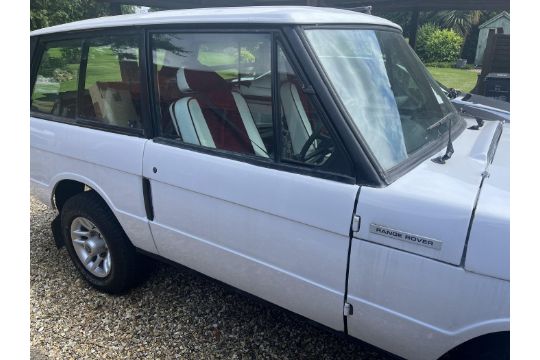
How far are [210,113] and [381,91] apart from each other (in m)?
0.99

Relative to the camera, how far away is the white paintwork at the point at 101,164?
8.56ft

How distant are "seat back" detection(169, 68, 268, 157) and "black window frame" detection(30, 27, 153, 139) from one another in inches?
7.7

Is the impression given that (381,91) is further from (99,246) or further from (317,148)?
(99,246)

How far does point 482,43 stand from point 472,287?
965 inches

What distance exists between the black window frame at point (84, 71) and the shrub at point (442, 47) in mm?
22357

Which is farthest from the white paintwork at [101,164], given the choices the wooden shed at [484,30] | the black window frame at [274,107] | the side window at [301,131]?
the wooden shed at [484,30]

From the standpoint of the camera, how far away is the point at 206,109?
2.49m

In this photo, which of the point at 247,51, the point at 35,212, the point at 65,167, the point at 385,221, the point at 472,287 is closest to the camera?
the point at 472,287

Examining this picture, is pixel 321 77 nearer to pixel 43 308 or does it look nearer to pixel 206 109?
pixel 206 109

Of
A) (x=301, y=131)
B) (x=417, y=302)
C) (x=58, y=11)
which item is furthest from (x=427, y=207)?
(x=58, y=11)

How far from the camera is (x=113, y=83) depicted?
281 cm

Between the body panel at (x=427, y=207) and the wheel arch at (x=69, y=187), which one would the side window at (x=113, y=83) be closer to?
the wheel arch at (x=69, y=187)

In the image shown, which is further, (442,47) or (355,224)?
(442,47)

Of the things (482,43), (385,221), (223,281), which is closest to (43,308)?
(223,281)
